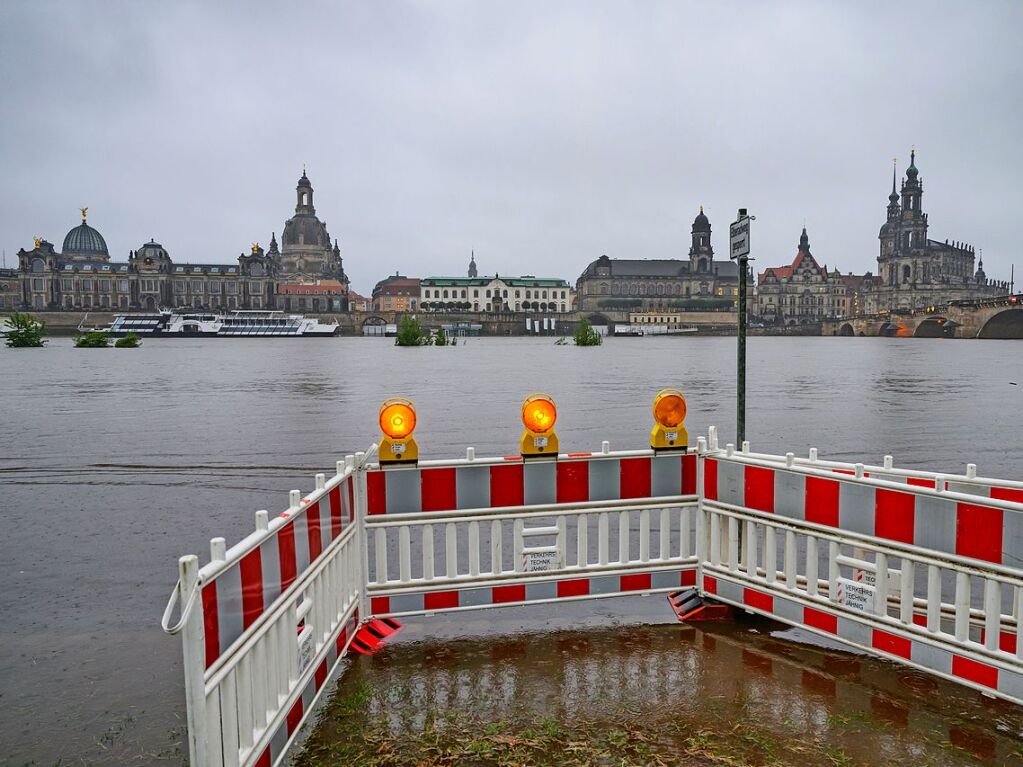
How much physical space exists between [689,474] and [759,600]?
0.87m

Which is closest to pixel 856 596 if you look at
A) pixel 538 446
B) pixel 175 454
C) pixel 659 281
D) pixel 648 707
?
pixel 648 707

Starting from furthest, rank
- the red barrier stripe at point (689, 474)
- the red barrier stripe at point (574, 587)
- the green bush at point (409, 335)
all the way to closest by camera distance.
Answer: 1. the green bush at point (409, 335)
2. the red barrier stripe at point (689, 474)
3. the red barrier stripe at point (574, 587)

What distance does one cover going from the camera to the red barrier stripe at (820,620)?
4359 millimetres

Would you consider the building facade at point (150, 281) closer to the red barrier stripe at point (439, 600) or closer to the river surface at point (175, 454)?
the river surface at point (175, 454)

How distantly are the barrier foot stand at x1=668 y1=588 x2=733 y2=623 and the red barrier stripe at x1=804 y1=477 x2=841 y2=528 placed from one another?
928mm

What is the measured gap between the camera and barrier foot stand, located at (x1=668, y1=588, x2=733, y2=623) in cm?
493

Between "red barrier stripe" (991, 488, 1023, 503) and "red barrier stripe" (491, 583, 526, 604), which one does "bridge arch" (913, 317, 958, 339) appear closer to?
"red barrier stripe" (991, 488, 1023, 503)

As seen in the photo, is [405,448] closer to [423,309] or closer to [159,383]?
[159,383]

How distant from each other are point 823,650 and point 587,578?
1.41 m

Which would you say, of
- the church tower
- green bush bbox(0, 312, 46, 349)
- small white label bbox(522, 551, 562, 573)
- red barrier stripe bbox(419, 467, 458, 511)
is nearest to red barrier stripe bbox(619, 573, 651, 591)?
small white label bbox(522, 551, 562, 573)

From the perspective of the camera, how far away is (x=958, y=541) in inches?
148

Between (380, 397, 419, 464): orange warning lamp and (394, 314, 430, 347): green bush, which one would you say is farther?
(394, 314, 430, 347): green bush

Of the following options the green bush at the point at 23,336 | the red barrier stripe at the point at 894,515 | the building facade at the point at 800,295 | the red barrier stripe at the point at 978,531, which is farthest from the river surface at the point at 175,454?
the building facade at the point at 800,295

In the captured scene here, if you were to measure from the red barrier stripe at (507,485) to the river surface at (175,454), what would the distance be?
32.6 inches
